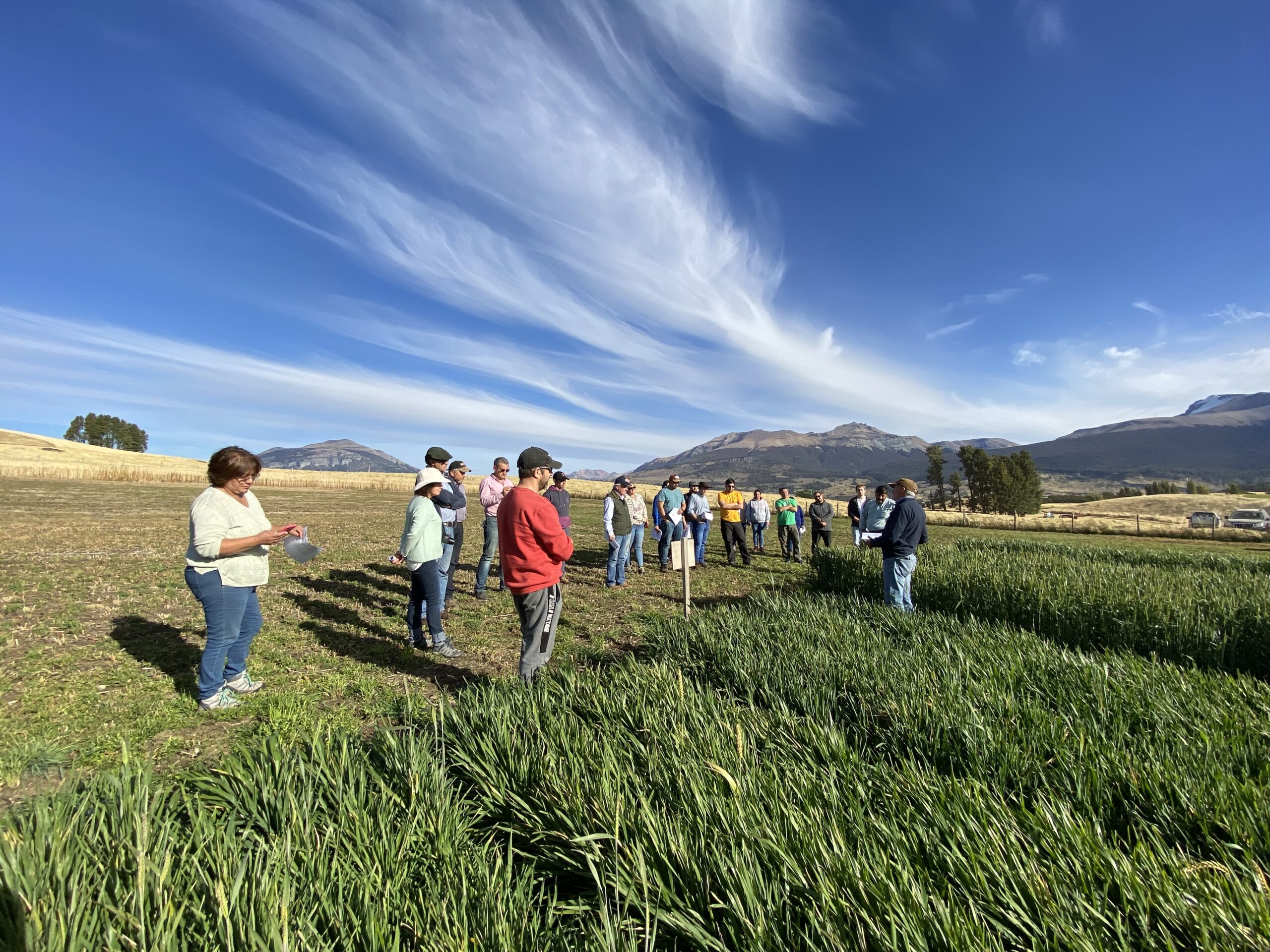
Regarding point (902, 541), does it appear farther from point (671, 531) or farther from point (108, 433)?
point (108, 433)

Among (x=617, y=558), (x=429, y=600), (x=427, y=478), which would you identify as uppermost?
(x=427, y=478)

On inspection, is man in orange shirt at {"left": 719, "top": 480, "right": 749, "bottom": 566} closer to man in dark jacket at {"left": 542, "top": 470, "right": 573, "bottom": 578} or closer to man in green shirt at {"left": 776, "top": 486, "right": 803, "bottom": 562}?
man in green shirt at {"left": 776, "top": 486, "right": 803, "bottom": 562}

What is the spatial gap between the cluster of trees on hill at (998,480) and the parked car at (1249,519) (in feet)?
54.8

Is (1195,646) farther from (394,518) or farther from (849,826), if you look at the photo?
(394,518)

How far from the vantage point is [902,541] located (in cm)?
703

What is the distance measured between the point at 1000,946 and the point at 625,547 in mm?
9014

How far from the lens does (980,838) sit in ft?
6.20

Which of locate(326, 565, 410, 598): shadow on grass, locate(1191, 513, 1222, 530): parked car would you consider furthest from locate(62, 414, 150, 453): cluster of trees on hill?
locate(1191, 513, 1222, 530): parked car

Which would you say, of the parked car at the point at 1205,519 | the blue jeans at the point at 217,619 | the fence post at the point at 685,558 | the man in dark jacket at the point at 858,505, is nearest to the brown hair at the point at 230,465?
the blue jeans at the point at 217,619

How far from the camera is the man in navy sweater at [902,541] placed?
22.8 feet

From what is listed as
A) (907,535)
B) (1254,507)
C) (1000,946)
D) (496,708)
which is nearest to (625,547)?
(907,535)

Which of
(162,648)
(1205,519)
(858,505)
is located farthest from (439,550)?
(1205,519)

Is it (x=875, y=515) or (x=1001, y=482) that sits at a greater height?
(x=1001, y=482)

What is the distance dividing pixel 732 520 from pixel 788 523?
84.8 inches
